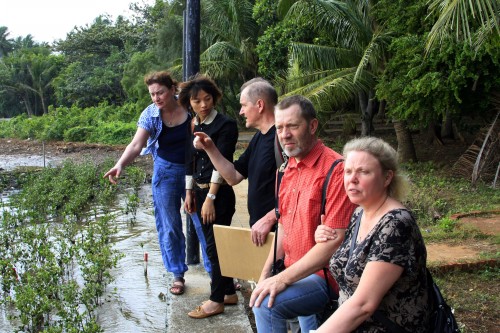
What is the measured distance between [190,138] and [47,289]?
1.66 metres

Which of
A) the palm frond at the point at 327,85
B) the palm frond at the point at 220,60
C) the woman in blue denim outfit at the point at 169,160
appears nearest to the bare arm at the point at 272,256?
the woman in blue denim outfit at the point at 169,160

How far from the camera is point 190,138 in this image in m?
4.76

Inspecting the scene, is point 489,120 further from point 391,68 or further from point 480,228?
point 480,228

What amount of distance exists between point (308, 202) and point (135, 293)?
287 centimetres

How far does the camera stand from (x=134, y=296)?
5.24 meters

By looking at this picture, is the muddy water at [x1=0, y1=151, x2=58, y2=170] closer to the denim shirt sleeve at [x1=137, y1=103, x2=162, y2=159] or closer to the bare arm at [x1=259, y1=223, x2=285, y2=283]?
the denim shirt sleeve at [x1=137, y1=103, x2=162, y2=159]

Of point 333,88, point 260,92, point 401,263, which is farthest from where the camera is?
point 333,88

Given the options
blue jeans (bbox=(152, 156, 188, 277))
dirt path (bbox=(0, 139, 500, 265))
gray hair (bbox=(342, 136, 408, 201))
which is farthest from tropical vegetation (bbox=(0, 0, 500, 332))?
gray hair (bbox=(342, 136, 408, 201))

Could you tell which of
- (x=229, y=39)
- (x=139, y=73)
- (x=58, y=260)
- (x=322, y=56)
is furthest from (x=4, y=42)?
(x=58, y=260)

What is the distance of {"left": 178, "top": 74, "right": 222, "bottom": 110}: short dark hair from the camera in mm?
4410

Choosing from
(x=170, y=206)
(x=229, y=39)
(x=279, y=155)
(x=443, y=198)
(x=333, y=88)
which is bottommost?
(x=443, y=198)

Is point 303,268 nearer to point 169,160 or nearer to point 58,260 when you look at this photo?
point 169,160

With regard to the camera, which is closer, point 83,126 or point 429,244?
point 429,244

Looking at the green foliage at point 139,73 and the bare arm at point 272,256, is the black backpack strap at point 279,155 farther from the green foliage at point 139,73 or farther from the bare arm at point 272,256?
the green foliage at point 139,73
